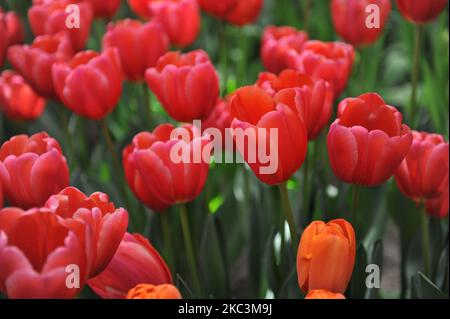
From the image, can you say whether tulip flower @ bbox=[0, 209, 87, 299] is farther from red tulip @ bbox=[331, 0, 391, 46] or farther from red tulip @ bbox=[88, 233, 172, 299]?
red tulip @ bbox=[331, 0, 391, 46]

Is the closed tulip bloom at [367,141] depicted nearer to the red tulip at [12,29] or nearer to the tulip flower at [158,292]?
the tulip flower at [158,292]

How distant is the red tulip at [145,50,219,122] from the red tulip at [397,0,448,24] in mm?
334

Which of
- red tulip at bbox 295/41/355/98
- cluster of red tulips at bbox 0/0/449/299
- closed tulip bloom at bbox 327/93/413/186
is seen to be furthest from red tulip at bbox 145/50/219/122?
closed tulip bloom at bbox 327/93/413/186

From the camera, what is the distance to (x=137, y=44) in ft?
4.06

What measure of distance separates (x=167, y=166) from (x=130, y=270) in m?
0.14

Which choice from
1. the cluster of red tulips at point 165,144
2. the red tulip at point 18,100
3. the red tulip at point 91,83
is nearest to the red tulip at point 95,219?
the cluster of red tulips at point 165,144

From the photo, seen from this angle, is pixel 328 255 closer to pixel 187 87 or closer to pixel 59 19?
pixel 187 87

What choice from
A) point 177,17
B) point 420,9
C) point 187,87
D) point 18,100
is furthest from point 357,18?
point 18,100

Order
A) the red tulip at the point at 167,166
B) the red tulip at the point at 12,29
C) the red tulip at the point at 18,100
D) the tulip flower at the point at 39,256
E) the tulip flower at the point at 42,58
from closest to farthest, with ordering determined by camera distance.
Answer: the tulip flower at the point at 39,256 < the red tulip at the point at 167,166 < the tulip flower at the point at 42,58 < the red tulip at the point at 18,100 < the red tulip at the point at 12,29

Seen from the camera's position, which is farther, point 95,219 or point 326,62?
point 326,62

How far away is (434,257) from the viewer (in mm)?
1188

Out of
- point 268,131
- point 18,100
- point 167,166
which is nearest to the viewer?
point 268,131

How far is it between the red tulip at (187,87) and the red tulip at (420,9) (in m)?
0.33

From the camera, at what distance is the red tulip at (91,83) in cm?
110
